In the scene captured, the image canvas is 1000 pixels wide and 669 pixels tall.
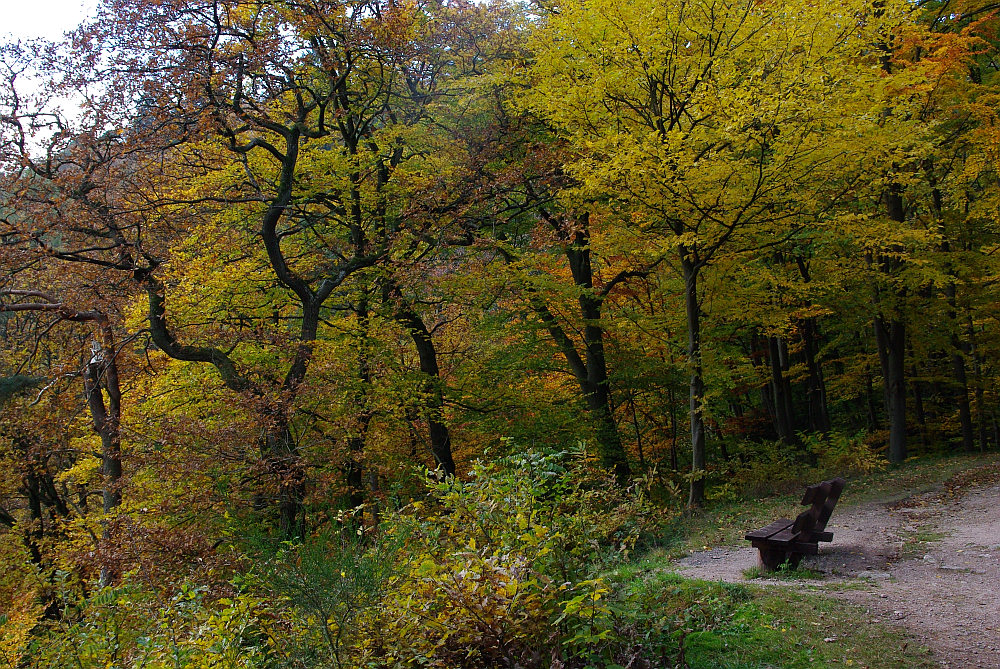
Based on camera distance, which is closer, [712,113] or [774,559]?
[774,559]

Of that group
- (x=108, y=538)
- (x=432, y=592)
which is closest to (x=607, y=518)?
→ (x=432, y=592)

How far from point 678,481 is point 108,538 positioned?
35.5ft

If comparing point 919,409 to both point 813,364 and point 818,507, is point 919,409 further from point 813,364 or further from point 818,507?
point 818,507

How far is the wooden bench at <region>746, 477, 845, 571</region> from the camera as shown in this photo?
633 cm

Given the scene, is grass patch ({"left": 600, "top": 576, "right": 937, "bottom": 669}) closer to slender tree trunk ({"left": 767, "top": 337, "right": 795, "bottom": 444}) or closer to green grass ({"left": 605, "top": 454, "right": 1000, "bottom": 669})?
green grass ({"left": 605, "top": 454, "right": 1000, "bottom": 669})

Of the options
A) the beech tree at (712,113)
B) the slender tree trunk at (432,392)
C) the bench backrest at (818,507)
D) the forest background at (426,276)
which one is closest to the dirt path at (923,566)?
the bench backrest at (818,507)

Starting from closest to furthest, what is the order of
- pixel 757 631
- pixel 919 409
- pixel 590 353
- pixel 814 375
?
pixel 757 631 < pixel 590 353 < pixel 814 375 < pixel 919 409

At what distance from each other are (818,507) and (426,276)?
748cm

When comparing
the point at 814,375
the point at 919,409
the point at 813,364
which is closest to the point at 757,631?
the point at 813,364

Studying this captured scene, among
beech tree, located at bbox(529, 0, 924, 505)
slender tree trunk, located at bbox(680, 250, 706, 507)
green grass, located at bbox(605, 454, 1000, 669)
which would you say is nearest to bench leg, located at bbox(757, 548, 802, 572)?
green grass, located at bbox(605, 454, 1000, 669)

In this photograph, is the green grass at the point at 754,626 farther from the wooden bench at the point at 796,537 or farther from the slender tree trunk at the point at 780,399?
the slender tree trunk at the point at 780,399

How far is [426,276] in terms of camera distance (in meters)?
12.1

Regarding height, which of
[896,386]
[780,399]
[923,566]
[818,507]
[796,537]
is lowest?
[780,399]

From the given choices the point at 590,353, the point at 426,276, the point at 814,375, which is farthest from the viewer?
the point at 814,375
